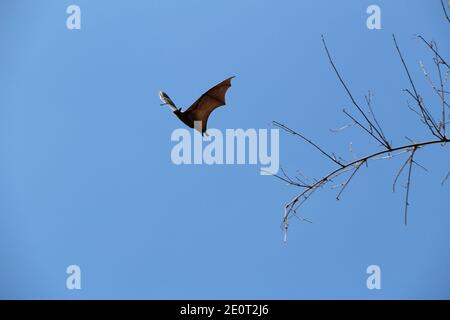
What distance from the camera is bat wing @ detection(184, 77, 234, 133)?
6.87 m

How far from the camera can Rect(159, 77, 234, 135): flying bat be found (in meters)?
6.86

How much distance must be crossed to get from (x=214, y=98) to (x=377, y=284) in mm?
3076

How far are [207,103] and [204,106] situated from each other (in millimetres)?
49

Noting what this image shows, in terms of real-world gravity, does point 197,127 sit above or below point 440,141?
above

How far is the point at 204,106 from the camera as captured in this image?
6.95 m

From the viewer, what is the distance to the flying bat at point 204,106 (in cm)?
686

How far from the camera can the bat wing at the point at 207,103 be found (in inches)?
271

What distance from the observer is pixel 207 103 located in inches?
274

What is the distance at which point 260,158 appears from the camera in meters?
7.73
